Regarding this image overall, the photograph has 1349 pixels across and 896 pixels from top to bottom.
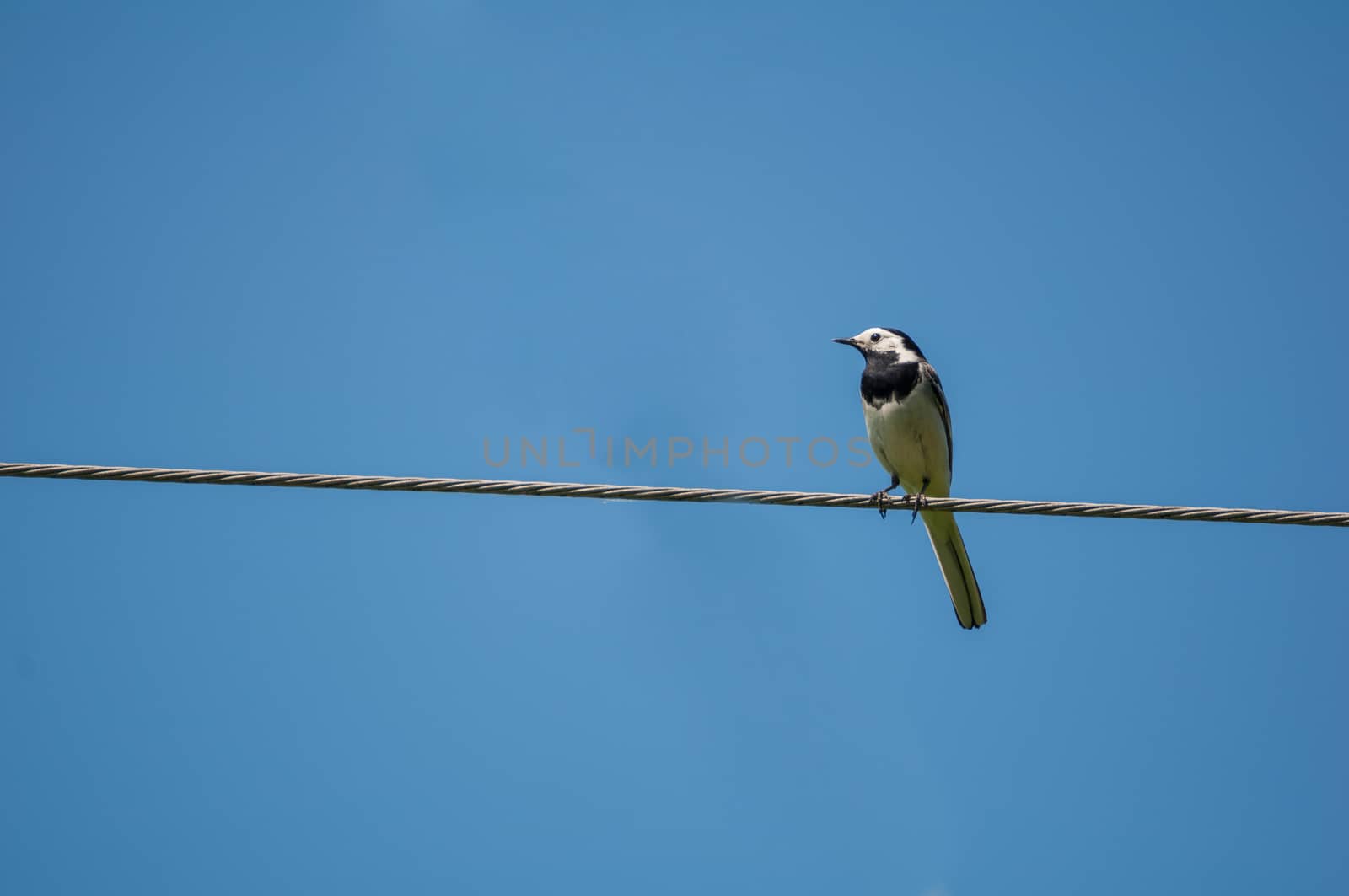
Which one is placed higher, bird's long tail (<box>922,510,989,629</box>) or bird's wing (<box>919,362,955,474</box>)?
bird's wing (<box>919,362,955,474</box>)

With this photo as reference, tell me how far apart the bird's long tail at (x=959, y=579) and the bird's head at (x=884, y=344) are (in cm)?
114

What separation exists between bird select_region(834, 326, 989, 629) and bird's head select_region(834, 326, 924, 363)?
0.08 feet

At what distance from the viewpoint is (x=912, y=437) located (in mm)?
6109

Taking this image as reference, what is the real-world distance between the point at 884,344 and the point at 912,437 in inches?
31.6

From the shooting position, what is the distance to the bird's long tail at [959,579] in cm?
603

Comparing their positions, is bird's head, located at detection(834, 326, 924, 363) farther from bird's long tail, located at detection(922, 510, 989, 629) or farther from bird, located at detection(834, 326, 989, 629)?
bird's long tail, located at detection(922, 510, 989, 629)

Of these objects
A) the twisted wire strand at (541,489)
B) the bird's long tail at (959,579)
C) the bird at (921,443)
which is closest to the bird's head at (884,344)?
the bird at (921,443)

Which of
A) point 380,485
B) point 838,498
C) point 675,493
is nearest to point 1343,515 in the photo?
point 838,498

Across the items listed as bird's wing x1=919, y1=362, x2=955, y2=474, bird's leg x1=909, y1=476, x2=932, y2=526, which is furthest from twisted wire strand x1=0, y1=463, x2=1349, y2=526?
bird's wing x1=919, y1=362, x2=955, y2=474

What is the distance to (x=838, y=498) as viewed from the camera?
412 centimetres

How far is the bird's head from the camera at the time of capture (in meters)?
6.50

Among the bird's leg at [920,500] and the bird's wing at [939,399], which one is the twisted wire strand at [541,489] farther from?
the bird's wing at [939,399]

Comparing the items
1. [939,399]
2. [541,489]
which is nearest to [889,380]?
[939,399]

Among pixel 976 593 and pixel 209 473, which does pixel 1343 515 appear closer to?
pixel 976 593
